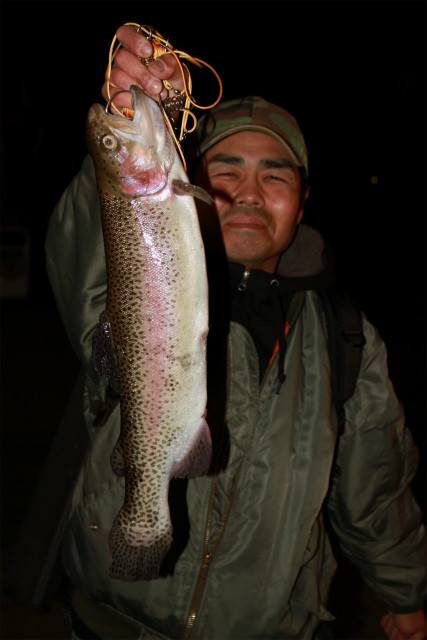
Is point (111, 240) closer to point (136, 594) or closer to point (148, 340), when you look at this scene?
point (148, 340)

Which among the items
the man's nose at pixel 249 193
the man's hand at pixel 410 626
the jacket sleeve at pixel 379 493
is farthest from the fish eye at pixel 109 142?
the man's hand at pixel 410 626

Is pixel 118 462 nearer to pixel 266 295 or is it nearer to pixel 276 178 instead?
pixel 266 295

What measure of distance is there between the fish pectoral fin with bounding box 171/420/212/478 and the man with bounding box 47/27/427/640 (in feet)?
1.43

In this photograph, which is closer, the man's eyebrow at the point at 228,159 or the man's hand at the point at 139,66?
the man's hand at the point at 139,66

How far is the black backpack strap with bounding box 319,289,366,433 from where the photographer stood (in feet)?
7.36

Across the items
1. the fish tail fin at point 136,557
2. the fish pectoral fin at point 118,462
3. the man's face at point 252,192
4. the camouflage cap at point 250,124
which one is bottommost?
the fish tail fin at point 136,557

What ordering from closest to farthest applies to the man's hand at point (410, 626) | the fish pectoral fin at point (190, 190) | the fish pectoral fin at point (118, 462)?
the fish pectoral fin at point (190, 190)
the fish pectoral fin at point (118, 462)
the man's hand at point (410, 626)

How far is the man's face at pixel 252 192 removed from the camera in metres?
2.31

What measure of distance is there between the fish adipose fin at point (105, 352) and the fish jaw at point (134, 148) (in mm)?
402

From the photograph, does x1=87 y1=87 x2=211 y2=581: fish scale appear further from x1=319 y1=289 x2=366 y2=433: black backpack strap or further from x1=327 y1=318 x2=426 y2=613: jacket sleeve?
x1=327 y1=318 x2=426 y2=613: jacket sleeve

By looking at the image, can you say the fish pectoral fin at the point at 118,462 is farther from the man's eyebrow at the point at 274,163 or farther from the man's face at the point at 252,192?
the man's eyebrow at the point at 274,163

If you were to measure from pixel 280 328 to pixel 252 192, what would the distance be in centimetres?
64

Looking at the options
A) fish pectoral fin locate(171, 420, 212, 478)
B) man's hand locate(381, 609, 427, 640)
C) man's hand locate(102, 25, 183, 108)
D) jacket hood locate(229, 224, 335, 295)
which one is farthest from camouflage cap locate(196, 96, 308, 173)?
man's hand locate(381, 609, 427, 640)

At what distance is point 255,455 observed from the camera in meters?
2.05
